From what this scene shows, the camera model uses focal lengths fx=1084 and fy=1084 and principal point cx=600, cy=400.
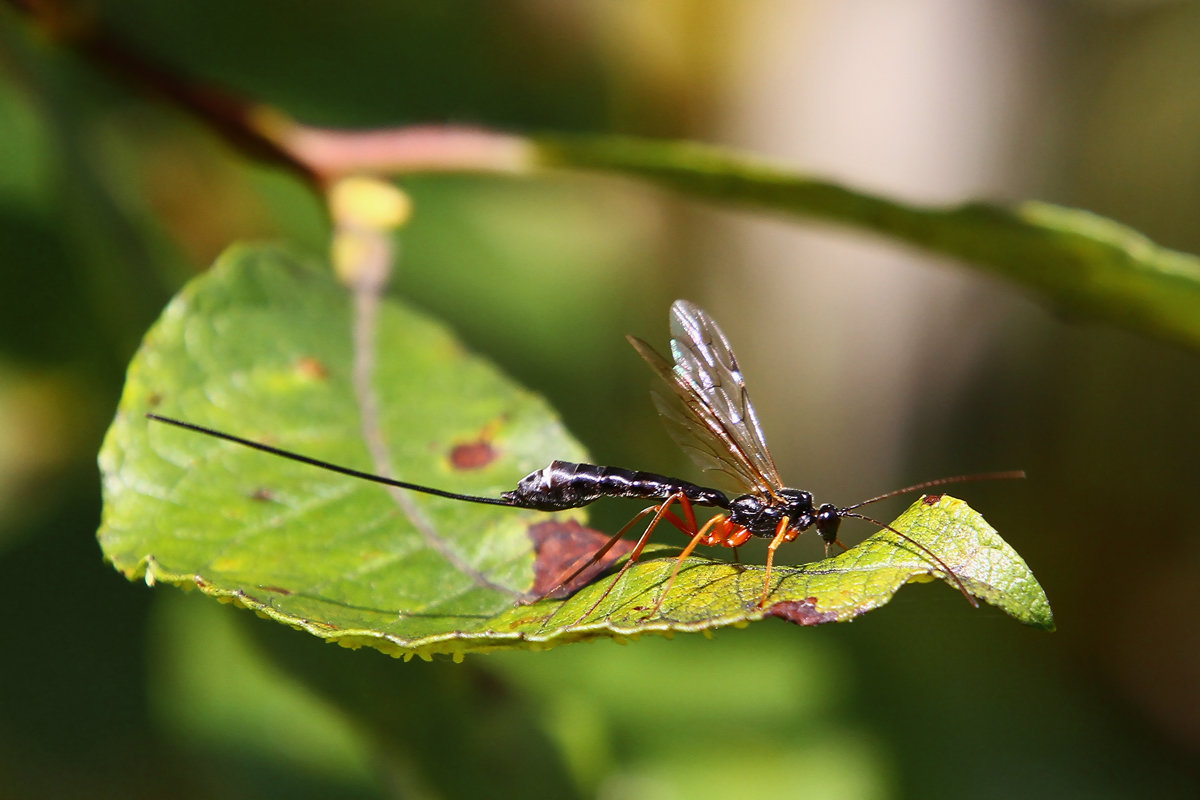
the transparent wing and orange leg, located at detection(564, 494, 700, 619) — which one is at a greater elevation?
the transparent wing

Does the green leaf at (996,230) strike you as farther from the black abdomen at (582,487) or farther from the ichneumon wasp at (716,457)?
the black abdomen at (582,487)

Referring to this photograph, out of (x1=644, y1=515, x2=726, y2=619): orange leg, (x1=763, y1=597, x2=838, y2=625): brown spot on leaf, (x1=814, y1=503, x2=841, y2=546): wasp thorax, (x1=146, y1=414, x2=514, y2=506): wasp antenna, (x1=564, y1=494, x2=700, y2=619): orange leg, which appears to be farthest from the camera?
(x1=814, y1=503, x2=841, y2=546): wasp thorax

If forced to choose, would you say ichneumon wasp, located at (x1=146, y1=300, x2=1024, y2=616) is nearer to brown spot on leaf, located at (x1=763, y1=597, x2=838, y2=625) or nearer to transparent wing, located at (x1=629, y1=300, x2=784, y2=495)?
transparent wing, located at (x1=629, y1=300, x2=784, y2=495)

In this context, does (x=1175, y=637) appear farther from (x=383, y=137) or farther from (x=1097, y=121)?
(x=383, y=137)

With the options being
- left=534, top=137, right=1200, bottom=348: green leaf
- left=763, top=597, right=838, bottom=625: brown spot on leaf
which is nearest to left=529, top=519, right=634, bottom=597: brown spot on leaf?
left=763, top=597, right=838, bottom=625: brown spot on leaf

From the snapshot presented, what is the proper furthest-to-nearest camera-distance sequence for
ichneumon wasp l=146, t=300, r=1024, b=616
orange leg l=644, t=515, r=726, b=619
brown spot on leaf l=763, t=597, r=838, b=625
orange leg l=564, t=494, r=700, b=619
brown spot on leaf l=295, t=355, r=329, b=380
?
ichneumon wasp l=146, t=300, r=1024, b=616
brown spot on leaf l=295, t=355, r=329, b=380
orange leg l=564, t=494, r=700, b=619
orange leg l=644, t=515, r=726, b=619
brown spot on leaf l=763, t=597, r=838, b=625

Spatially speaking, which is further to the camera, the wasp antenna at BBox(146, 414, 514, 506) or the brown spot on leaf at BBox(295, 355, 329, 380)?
the brown spot on leaf at BBox(295, 355, 329, 380)

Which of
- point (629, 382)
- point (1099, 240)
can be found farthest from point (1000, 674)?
point (1099, 240)

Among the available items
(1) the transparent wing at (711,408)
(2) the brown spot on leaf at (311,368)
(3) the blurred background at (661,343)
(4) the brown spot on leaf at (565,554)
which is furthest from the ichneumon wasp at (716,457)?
(2) the brown spot on leaf at (311,368)

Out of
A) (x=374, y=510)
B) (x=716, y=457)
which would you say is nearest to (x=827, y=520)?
(x=716, y=457)
